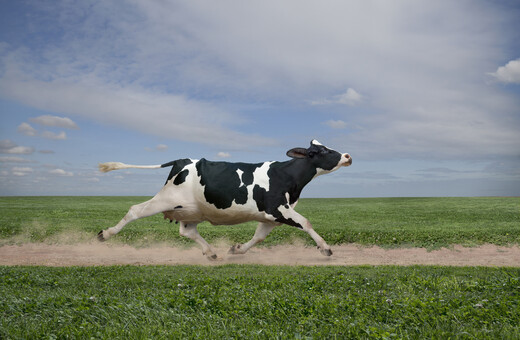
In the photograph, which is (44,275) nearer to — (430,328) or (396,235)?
(430,328)

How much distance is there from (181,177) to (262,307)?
5.14 metres

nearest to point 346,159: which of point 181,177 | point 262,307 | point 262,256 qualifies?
point 262,256

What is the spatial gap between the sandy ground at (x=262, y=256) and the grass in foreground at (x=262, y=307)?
111 inches

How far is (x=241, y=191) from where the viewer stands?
9.67 metres

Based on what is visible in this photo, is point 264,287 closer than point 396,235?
Yes

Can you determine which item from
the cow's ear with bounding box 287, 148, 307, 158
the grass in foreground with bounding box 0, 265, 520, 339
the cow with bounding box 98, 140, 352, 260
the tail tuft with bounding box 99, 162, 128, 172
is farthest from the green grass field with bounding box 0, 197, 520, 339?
the tail tuft with bounding box 99, 162, 128, 172

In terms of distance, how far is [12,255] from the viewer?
1211 cm

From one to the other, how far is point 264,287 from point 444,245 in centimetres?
755

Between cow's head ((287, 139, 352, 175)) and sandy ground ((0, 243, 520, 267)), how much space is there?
7.37ft

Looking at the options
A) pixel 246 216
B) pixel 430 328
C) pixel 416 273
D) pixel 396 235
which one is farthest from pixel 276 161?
pixel 430 328

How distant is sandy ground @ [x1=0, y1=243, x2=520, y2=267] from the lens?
10.7 metres

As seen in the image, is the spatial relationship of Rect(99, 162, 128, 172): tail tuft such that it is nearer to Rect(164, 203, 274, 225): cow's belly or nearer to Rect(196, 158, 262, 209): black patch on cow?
Rect(164, 203, 274, 225): cow's belly

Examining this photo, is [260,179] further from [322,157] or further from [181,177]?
[181,177]

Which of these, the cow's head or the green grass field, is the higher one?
the cow's head
